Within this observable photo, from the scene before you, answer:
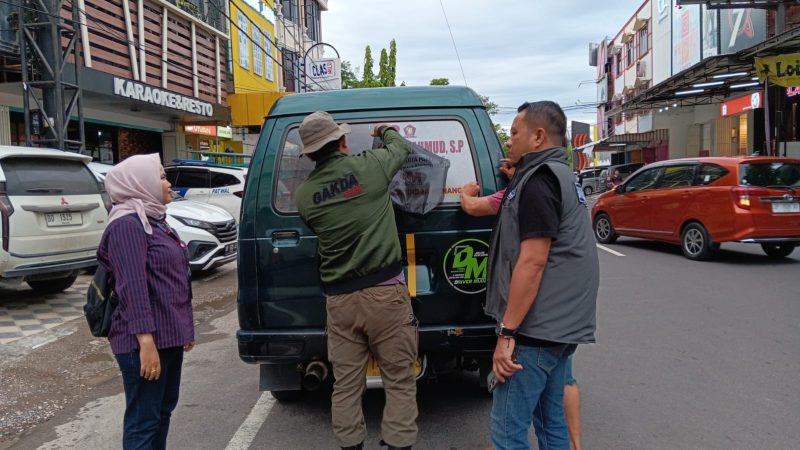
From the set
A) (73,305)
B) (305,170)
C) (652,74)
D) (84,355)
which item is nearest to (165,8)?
(73,305)

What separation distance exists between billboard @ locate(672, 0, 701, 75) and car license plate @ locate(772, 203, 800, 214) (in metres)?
14.4

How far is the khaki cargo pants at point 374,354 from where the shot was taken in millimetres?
2789

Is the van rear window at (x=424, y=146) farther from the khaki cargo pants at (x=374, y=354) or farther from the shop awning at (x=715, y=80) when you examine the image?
the shop awning at (x=715, y=80)

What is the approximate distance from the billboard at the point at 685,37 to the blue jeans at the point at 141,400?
74.8 ft

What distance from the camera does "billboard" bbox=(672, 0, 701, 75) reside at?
71.9 ft

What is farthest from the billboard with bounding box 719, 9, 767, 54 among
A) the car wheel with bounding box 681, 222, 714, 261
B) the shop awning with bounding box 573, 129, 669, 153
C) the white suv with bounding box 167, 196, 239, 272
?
the white suv with bounding box 167, 196, 239, 272

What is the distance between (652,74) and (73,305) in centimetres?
3079

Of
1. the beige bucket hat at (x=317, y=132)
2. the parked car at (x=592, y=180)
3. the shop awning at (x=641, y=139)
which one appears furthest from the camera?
the parked car at (x=592, y=180)

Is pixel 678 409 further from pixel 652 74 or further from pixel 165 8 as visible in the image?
pixel 652 74

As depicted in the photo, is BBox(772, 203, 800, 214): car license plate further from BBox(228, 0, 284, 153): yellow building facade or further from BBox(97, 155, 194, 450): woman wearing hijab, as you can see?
BBox(228, 0, 284, 153): yellow building facade

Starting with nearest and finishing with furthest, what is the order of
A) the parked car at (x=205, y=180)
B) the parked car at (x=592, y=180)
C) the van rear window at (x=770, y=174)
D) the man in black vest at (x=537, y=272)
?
the man in black vest at (x=537, y=272)
the van rear window at (x=770, y=174)
the parked car at (x=205, y=180)
the parked car at (x=592, y=180)

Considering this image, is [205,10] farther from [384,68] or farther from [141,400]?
[141,400]

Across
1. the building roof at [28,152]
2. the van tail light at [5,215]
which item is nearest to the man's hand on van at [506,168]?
the van tail light at [5,215]

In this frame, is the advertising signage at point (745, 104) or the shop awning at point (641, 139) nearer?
the advertising signage at point (745, 104)
